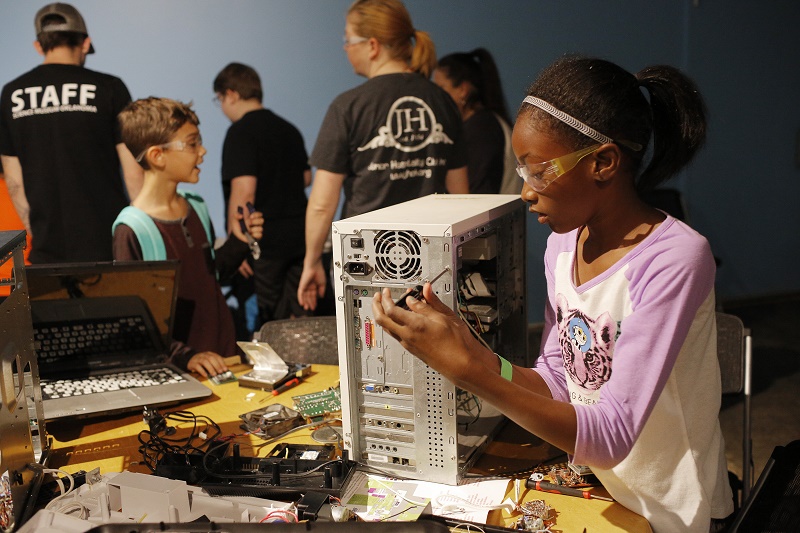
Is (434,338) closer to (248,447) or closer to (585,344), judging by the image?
(585,344)

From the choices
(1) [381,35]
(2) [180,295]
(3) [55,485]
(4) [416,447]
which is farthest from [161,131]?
(4) [416,447]

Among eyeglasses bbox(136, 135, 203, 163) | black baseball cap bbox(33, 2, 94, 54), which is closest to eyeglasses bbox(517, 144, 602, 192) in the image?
eyeglasses bbox(136, 135, 203, 163)

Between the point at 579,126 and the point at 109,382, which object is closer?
the point at 579,126

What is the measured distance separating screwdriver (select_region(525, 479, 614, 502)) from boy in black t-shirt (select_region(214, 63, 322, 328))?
218cm

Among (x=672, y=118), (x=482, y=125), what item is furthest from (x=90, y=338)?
(x=482, y=125)

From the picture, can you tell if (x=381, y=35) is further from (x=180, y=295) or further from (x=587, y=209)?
(x=587, y=209)

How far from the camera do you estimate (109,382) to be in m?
1.81

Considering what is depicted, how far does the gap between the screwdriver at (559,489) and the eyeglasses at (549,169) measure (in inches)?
21.4

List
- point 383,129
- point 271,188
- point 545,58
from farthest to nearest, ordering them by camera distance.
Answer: point 545,58, point 271,188, point 383,129

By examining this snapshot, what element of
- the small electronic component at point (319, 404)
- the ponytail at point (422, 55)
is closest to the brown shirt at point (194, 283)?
the small electronic component at point (319, 404)

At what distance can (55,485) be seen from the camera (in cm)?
135

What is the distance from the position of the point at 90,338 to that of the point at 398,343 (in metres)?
0.95

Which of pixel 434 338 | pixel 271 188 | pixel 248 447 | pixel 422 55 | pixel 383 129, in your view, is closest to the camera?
pixel 434 338

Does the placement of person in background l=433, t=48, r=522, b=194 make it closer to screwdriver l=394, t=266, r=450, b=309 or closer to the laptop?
the laptop
